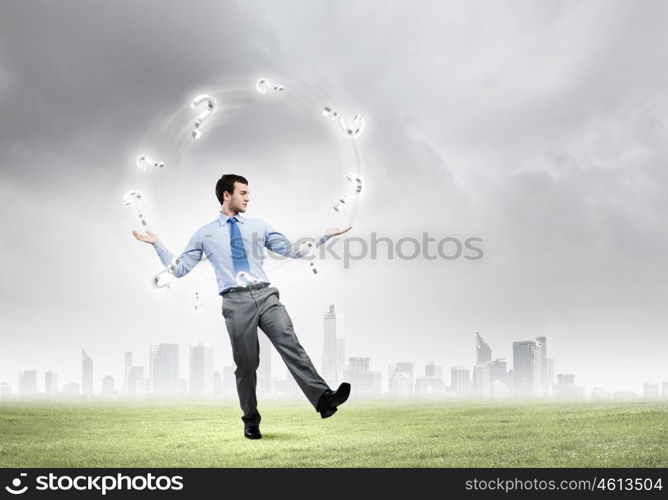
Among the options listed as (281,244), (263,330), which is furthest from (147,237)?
(263,330)

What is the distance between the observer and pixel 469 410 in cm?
1473

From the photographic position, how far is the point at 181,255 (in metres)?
9.30

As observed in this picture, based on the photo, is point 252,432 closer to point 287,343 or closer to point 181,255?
point 287,343

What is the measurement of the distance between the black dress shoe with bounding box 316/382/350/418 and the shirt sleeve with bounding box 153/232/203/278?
2298 millimetres

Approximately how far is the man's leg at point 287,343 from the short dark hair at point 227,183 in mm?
1334

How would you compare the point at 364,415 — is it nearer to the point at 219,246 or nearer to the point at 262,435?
the point at 262,435

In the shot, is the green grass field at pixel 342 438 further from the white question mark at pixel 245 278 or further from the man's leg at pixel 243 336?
the white question mark at pixel 245 278

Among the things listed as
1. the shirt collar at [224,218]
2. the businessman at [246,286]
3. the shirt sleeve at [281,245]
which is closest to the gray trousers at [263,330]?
the businessman at [246,286]

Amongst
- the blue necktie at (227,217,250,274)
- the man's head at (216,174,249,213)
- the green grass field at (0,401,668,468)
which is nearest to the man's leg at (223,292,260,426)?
the blue necktie at (227,217,250,274)

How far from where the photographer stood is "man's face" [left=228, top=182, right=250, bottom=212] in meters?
9.32

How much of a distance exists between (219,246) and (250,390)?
182 cm

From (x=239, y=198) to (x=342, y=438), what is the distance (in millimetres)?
3439

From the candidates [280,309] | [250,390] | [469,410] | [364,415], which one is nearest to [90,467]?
[250,390]

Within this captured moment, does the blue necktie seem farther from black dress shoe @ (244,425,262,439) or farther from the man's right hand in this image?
black dress shoe @ (244,425,262,439)
